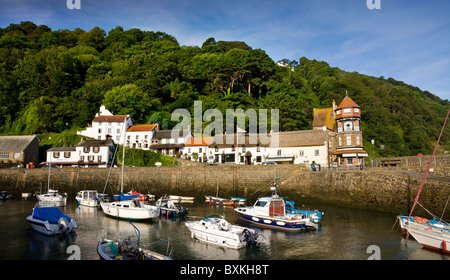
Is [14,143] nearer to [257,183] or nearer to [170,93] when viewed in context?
[170,93]

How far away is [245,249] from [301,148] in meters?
31.2

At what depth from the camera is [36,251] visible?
18.3 meters

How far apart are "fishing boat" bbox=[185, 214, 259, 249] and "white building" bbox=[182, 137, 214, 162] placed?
32702mm

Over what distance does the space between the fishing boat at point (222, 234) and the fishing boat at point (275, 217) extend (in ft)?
18.4

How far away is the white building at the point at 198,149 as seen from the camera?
5481cm

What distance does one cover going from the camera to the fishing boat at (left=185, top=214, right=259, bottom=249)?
18.8 metres

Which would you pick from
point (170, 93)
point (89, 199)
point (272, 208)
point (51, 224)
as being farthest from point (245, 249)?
point (170, 93)

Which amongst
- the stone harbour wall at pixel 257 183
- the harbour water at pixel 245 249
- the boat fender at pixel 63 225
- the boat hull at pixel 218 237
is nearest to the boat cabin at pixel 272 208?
the harbour water at pixel 245 249

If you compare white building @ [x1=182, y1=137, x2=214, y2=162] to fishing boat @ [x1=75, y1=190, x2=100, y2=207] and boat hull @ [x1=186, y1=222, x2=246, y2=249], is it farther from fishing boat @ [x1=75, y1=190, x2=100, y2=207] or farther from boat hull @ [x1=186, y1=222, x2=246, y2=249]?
boat hull @ [x1=186, y1=222, x2=246, y2=249]

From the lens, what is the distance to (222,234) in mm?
19250

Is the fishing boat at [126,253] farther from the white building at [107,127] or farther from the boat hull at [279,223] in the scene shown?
the white building at [107,127]

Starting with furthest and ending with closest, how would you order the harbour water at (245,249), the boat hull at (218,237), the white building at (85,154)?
the white building at (85,154) → the boat hull at (218,237) → the harbour water at (245,249)

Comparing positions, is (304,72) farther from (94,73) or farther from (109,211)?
(109,211)
